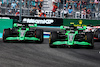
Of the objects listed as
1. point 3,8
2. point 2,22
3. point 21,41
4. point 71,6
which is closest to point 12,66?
point 21,41

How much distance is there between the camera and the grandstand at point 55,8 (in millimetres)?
16859

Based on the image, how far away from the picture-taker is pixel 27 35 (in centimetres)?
959

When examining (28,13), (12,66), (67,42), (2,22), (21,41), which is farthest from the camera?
(28,13)

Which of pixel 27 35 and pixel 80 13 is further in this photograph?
pixel 80 13

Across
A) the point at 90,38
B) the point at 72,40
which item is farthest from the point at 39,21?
the point at 90,38

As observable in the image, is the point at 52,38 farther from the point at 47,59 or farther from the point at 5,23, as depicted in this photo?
the point at 5,23

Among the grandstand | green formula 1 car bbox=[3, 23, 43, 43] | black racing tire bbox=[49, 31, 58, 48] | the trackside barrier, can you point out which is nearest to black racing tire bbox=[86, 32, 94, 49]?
black racing tire bbox=[49, 31, 58, 48]

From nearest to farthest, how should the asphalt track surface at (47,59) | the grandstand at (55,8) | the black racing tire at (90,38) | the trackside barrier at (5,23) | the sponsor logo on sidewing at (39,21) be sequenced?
the asphalt track surface at (47,59) < the black racing tire at (90,38) < the trackside barrier at (5,23) < the sponsor logo on sidewing at (39,21) < the grandstand at (55,8)

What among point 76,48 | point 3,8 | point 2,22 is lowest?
point 76,48

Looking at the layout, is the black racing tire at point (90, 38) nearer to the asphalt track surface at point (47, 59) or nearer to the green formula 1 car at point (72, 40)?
the green formula 1 car at point (72, 40)

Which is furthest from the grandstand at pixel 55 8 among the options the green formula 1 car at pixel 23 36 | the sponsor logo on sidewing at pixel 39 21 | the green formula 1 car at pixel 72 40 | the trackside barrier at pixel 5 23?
the green formula 1 car at pixel 72 40

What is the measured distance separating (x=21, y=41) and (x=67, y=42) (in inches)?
91.1

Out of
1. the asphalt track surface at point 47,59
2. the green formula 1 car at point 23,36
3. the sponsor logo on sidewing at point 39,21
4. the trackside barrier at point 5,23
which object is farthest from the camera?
the sponsor logo on sidewing at point 39,21

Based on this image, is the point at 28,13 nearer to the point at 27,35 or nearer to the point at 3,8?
the point at 3,8
